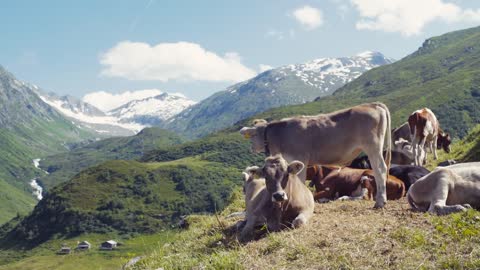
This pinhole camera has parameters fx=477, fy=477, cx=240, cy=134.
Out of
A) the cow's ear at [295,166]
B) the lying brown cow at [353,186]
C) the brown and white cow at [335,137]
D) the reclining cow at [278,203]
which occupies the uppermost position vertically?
the brown and white cow at [335,137]

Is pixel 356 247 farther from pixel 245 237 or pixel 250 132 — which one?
pixel 250 132

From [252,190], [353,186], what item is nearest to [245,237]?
[252,190]

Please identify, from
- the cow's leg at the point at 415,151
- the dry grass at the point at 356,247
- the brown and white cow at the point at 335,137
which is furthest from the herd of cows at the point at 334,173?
the cow's leg at the point at 415,151

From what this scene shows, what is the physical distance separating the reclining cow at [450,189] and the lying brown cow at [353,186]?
4525 millimetres

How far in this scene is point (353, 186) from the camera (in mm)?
17812

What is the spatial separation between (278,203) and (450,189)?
4.15 metres

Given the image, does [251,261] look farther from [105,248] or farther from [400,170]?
[105,248]

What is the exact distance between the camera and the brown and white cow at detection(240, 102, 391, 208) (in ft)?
46.8

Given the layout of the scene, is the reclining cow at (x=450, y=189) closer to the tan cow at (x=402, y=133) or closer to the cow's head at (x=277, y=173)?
the cow's head at (x=277, y=173)

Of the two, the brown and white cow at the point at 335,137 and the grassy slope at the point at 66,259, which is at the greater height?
the brown and white cow at the point at 335,137

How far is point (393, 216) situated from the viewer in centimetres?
1179

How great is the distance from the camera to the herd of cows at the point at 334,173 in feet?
38.0

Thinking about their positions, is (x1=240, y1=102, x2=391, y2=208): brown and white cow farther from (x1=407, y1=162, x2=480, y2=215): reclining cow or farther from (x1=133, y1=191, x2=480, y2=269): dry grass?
(x1=133, y1=191, x2=480, y2=269): dry grass

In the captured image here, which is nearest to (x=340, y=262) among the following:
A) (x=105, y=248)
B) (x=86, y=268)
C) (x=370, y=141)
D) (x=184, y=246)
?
(x=184, y=246)
